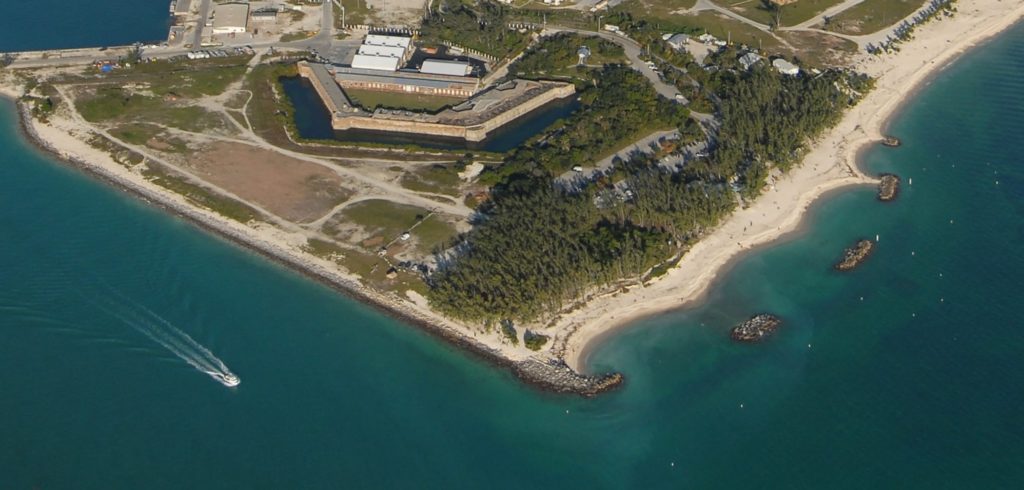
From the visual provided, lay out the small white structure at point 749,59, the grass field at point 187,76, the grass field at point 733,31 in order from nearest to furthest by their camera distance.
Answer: the grass field at point 187,76 < the small white structure at point 749,59 < the grass field at point 733,31

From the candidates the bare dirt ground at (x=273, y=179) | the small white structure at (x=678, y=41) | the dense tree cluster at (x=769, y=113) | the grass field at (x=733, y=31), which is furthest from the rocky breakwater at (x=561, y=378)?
the grass field at (x=733, y=31)

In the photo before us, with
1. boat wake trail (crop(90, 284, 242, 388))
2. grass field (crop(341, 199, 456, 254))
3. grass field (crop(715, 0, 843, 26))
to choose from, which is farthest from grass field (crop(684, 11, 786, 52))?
boat wake trail (crop(90, 284, 242, 388))

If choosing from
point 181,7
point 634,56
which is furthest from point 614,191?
point 181,7

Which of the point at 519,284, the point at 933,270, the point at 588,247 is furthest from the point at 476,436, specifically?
the point at 933,270

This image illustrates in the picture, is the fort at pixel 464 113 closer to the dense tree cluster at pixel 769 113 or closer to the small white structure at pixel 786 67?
the dense tree cluster at pixel 769 113

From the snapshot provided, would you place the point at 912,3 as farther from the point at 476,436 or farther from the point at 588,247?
the point at 476,436

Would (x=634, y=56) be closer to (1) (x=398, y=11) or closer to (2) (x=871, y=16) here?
(1) (x=398, y=11)
